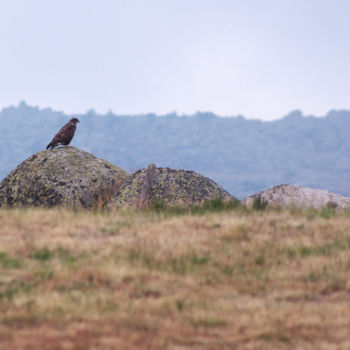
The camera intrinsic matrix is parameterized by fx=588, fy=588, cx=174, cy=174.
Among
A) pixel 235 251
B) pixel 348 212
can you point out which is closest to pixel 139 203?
pixel 348 212

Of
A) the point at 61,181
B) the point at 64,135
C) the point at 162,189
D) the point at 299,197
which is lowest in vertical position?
the point at 299,197

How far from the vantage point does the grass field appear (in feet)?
22.5

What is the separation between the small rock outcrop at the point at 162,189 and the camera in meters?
18.0

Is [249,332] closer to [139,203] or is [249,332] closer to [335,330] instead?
[335,330]

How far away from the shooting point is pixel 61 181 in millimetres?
19328

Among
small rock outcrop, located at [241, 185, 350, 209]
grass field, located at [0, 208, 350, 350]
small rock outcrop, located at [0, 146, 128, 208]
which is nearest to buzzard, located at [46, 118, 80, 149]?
small rock outcrop, located at [0, 146, 128, 208]

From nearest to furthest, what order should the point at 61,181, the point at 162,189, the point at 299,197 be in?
the point at 162,189 < the point at 61,181 < the point at 299,197

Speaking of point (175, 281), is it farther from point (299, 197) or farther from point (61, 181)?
point (299, 197)

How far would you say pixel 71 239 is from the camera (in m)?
10.4

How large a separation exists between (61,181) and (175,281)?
11.4m

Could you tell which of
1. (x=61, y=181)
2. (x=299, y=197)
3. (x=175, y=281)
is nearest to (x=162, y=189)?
(x=61, y=181)

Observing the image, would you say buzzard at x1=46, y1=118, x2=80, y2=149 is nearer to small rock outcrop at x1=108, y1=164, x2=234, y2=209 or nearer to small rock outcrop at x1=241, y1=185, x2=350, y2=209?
small rock outcrop at x1=108, y1=164, x2=234, y2=209

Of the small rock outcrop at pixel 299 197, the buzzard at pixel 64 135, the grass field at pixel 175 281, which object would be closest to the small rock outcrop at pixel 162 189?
the small rock outcrop at pixel 299 197

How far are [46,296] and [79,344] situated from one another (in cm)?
163
